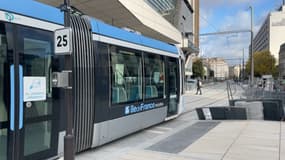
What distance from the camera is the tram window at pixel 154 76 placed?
9875 mm

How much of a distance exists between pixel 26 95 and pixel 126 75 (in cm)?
365

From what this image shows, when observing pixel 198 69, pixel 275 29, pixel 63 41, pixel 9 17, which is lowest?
pixel 63 41

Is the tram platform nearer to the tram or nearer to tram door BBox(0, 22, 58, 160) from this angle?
the tram

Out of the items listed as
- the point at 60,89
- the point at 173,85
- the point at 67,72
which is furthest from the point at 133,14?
the point at 67,72

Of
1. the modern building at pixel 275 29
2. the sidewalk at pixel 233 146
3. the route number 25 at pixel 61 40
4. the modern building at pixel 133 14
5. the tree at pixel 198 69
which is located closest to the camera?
the route number 25 at pixel 61 40

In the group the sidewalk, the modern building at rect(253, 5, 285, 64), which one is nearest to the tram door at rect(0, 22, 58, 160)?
the sidewalk

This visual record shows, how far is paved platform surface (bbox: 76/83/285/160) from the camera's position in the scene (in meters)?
7.11

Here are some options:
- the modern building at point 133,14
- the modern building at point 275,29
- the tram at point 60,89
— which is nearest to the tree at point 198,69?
the modern building at point 133,14

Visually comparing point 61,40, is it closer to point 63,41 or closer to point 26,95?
point 63,41

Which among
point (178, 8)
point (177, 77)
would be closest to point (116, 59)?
point (177, 77)

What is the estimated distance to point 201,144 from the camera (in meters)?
8.24

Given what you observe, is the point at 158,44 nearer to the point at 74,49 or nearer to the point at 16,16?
the point at 74,49

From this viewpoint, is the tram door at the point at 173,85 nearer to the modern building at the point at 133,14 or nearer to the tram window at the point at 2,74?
the modern building at the point at 133,14

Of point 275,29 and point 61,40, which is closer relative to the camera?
point 61,40
